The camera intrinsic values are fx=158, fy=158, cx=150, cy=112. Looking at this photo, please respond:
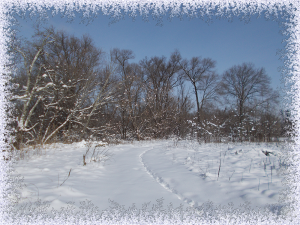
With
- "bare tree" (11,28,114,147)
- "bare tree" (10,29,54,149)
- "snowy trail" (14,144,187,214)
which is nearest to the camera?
"snowy trail" (14,144,187,214)

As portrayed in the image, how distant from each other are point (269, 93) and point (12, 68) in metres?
25.0

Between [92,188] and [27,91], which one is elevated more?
[27,91]

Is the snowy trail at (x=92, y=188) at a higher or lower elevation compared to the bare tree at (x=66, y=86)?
lower

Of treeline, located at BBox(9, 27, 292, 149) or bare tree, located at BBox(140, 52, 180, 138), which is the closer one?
treeline, located at BBox(9, 27, 292, 149)

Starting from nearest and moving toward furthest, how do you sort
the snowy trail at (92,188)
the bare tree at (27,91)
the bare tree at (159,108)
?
the snowy trail at (92,188)
the bare tree at (27,91)
the bare tree at (159,108)

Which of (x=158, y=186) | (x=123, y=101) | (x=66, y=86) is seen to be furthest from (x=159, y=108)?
(x=158, y=186)

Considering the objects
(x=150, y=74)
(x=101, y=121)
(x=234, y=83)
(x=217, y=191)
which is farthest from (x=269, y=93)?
(x=217, y=191)

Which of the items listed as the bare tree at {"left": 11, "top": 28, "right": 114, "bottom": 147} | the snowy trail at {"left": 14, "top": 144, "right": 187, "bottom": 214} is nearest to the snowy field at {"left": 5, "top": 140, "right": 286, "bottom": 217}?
the snowy trail at {"left": 14, "top": 144, "right": 187, "bottom": 214}

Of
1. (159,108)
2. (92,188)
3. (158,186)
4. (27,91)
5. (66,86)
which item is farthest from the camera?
(159,108)

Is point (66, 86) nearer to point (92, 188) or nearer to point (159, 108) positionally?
point (92, 188)

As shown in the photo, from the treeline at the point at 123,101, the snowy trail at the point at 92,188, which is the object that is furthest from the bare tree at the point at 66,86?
the snowy trail at the point at 92,188

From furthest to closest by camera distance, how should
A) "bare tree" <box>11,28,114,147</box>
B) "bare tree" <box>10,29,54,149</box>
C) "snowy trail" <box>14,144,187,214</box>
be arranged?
"bare tree" <box>11,28,114,147</box>, "bare tree" <box>10,29,54,149</box>, "snowy trail" <box>14,144,187,214</box>

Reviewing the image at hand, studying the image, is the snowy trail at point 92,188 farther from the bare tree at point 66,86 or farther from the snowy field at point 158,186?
the bare tree at point 66,86

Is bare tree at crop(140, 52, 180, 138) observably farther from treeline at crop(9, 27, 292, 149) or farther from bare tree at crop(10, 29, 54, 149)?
bare tree at crop(10, 29, 54, 149)
